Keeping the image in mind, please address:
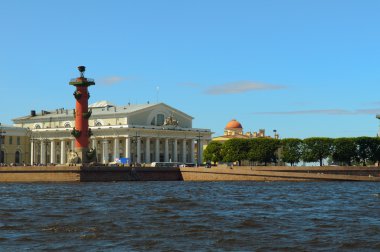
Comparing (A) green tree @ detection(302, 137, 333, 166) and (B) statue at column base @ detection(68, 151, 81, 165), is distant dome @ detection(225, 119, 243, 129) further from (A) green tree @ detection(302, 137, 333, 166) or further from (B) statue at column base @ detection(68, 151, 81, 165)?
(B) statue at column base @ detection(68, 151, 81, 165)

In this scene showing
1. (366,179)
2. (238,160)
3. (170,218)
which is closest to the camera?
(170,218)

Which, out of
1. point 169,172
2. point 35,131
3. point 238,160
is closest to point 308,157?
point 238,160

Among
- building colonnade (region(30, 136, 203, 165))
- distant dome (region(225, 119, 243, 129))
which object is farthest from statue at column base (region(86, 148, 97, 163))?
distant dome (region(225, 119, 243, 129))

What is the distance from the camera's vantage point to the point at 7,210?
1364 inches

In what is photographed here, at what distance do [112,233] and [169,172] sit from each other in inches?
2305

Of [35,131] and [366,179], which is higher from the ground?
[35,131]

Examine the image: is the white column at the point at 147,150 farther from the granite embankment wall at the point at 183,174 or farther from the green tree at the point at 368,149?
the green tree at the point at 368,149

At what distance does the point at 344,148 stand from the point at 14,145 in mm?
52286

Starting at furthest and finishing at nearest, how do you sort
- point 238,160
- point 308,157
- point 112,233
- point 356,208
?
1. point 238,160
2. point 308,157
3. point 356,208
4. point 112,233

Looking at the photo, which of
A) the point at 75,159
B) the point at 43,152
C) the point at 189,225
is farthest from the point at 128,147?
the point at 189,225

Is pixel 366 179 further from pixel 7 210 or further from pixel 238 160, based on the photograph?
pixel 7 210

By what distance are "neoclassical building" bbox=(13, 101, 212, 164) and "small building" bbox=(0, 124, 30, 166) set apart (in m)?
1.20

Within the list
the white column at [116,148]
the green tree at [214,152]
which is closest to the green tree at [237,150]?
the green tree at [214,152]

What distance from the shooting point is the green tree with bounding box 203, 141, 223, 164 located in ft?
386
